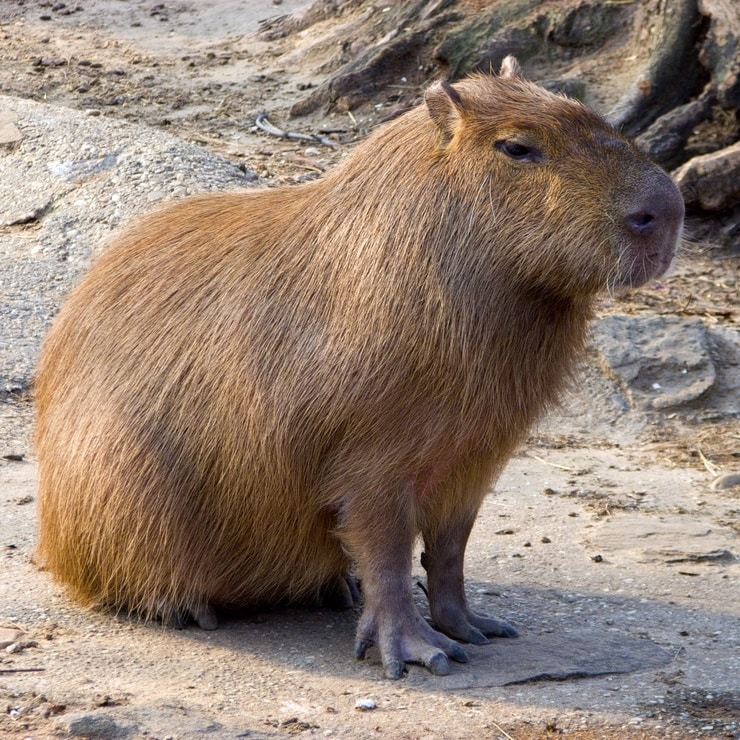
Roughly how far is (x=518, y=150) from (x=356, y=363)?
2.32 ft

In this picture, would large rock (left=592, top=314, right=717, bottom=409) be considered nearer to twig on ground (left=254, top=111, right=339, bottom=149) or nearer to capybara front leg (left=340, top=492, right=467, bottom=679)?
twig on ground (left=254, top=111, right=339, bottom=149)

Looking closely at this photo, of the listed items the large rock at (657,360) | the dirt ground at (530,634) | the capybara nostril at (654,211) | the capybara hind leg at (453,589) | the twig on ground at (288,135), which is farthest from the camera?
the twig on ground at (288,135)

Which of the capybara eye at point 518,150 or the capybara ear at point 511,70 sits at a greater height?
the capybara ear at point 511,70

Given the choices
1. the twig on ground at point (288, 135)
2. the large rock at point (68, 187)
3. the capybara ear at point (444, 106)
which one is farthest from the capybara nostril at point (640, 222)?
the twig on ground at point (288, 135)

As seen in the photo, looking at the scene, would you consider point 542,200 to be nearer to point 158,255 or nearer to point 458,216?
point 458,216

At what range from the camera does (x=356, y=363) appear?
10.9ft

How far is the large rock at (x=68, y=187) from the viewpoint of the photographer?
21.1 ft

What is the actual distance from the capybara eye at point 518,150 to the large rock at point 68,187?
133 inches

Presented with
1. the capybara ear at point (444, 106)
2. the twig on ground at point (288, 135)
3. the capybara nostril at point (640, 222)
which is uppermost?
the twig on ground at point (288, 135)

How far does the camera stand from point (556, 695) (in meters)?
3.30

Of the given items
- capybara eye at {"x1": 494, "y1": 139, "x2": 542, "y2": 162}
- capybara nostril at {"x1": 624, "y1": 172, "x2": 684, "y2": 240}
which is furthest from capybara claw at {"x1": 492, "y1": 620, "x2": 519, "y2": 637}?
capybara eye at {"x1": 494, "y1": 139, "x2": 542, "y2": 162}

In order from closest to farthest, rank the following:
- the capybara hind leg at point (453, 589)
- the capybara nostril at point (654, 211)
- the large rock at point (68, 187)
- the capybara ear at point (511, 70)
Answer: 1. the capybara nostril at point (654, 211)
2. the capybara ear at point (511, 70)
3. the capybara hind leg at point (453, 589)
4. the large rock at point (68, 187)

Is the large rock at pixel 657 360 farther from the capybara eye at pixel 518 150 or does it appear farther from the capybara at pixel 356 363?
the capybara eye at pixel 518 150

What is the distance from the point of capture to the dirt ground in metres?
3.07
